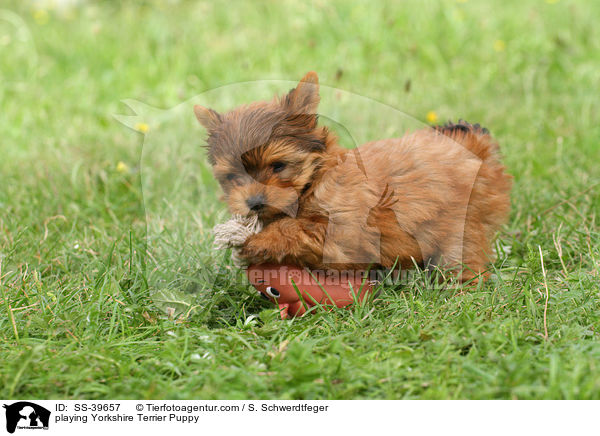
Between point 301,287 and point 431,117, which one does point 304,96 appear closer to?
point 301,287

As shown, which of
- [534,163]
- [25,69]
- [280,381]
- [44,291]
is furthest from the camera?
[25,69]

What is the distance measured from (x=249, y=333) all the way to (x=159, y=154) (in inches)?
97.3

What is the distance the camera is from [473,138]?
378 cm

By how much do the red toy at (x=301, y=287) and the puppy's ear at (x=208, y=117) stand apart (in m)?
0.77

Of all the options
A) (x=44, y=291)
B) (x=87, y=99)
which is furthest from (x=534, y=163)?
(x=87, y=99)

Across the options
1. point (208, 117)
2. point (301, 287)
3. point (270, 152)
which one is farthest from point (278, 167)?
point (301, 287)

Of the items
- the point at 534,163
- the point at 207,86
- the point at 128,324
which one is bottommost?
the point at 128,324

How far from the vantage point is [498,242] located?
3975mm

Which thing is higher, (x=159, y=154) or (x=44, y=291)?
(x=159, y=154)

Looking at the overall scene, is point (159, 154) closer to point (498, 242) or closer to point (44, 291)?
point (44, 291)

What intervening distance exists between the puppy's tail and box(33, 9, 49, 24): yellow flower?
720cm

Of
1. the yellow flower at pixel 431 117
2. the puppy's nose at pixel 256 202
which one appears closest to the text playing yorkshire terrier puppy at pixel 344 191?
the puppy's nose at pixel 256 202
